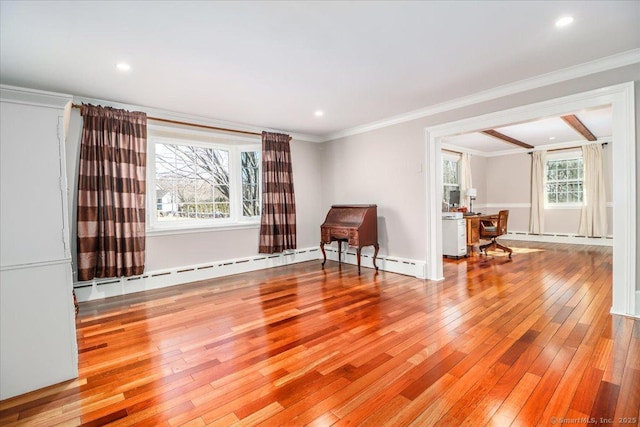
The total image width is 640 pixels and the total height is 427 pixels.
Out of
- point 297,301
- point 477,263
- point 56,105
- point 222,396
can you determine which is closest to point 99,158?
point 56,105

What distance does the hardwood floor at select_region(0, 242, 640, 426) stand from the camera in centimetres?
157

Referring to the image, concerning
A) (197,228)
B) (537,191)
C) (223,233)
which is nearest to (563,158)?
(537,191)

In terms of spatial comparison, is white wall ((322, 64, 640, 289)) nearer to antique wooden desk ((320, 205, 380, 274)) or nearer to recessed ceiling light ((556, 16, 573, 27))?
antique wooden desk ((320, 205, 380, 274))

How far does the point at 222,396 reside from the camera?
172 centimetres

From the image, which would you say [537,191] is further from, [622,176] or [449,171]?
[622,176]

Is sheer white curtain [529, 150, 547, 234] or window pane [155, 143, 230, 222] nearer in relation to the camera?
window pane [155, 143, 230, 222]

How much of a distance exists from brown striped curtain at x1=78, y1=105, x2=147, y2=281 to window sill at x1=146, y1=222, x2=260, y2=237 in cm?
20

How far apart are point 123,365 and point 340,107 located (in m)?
3.48

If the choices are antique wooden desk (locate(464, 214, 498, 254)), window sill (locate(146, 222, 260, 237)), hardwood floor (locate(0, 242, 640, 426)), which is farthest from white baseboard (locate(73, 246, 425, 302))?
antique wooden desk (locate(464, 214, 498, 254))

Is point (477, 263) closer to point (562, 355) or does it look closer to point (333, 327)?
point (562, 355)

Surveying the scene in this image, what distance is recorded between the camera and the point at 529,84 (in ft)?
10.3

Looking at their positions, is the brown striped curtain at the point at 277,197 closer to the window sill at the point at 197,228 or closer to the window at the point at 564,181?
the window sill at the point at 197,228

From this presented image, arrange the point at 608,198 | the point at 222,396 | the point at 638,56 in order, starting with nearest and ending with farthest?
the point at 222,396 < the point at 638,56 < the point at 608,198

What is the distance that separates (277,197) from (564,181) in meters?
6.94
